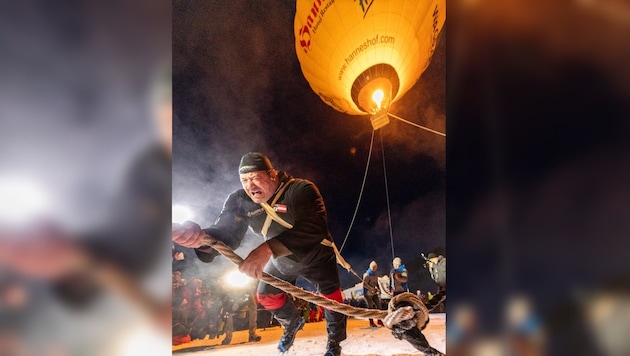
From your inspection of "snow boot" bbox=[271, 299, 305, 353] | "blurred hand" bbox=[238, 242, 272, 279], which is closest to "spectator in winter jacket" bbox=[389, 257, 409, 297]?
"snow boot" bbox=[271, 299, 305, 353]

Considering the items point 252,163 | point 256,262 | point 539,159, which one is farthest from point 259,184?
point 539,159

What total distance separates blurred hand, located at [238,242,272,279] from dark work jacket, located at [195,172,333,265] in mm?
34

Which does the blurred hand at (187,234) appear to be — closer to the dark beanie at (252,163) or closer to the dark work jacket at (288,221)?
the dark work jacket at (288,221)

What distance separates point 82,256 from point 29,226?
8.4 inches

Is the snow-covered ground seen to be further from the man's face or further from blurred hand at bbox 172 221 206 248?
the man's face

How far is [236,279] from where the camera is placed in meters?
1.72

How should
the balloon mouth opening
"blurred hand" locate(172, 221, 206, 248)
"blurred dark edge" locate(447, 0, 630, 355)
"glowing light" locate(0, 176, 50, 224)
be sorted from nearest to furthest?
"glowing light" locate(0, 176, 50, 224), "blurred hand" locate(172, 221, 206, 248), the balloon mouth opening, "blurred dark edge" locate(447, 0, 630, 355)

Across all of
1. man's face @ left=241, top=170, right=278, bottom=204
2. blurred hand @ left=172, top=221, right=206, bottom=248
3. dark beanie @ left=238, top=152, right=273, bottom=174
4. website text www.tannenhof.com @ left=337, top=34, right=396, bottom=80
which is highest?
website text www.tannenhof.com @ left=337, top=34, right=396, bottom=80

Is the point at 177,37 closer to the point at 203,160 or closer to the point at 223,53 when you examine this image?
the point at 223,53

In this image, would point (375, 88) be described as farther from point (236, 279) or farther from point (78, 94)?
point (78, 94)

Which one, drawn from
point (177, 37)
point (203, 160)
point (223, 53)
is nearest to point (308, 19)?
point (223, 53)

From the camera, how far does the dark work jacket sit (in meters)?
1.72

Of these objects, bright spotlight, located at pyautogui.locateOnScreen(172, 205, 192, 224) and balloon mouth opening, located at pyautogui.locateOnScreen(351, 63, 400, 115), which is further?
balloon mouth opening, located at pyautogui.locateOnScreen(351, 63, 400, 115)

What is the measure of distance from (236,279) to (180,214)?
0.36 meters
